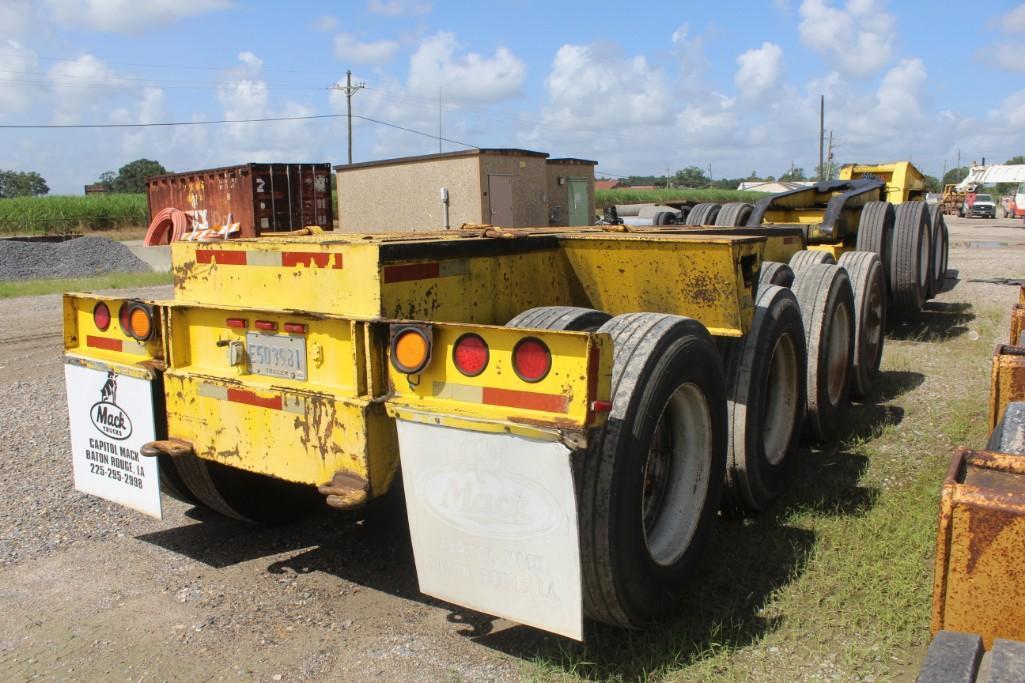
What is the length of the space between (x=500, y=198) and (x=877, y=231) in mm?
13798

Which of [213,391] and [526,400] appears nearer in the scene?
[526,400]

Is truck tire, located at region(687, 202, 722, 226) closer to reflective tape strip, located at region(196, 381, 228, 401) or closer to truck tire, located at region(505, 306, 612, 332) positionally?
truck tire, located at region(505, 306, 612, 332)

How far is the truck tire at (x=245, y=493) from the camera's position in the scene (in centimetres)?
399

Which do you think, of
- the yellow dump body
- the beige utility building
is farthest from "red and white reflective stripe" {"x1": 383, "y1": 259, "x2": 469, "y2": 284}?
the beige utility building

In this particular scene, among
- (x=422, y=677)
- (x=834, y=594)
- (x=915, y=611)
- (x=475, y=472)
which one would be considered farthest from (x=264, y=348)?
(x=915, y=611)

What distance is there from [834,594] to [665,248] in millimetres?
1560

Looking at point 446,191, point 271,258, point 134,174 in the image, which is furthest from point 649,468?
point 134,174

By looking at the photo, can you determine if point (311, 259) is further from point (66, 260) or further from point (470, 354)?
point (66, 260)

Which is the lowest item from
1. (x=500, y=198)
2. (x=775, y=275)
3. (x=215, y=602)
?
(x=215, y=602)

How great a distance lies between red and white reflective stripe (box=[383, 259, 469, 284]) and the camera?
313cm

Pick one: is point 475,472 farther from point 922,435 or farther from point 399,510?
point 922,435

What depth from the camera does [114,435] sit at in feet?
12.4

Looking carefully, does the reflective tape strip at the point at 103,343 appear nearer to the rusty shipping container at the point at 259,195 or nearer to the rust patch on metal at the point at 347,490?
the rust patch on metal at the point at 347,490

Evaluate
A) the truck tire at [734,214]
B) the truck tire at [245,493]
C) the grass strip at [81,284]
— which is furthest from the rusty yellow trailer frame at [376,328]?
the grass strip at [81,284]
